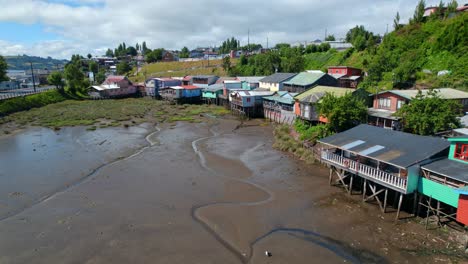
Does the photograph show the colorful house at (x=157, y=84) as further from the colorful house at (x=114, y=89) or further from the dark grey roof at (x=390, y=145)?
the dark grey roof at (x=390, y=145)

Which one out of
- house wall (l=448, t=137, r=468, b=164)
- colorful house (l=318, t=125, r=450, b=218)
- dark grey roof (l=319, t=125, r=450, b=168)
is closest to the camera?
house wall (l=448, t=137, r=468, b=164)

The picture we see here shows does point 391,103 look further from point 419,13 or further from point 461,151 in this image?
point 419,13

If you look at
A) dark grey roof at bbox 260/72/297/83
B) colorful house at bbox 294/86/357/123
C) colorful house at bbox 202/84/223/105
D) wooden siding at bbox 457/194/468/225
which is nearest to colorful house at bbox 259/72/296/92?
dark grey roof at bbox 260/72/297/83

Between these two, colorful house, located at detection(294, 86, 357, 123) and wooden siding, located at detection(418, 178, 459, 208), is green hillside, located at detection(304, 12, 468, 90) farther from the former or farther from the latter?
wooden siding, located at detection(418, 178, 459, 208)

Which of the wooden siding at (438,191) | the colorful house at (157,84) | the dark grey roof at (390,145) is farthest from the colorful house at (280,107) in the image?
the colorful house at (157,84)

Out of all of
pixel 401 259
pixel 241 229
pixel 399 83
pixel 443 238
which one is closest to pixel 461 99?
pixel 399 83

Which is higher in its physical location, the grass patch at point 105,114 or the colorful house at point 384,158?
the colorful house at point 384,158

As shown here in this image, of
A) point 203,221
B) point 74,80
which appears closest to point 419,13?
point 203,221
